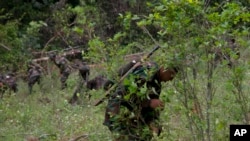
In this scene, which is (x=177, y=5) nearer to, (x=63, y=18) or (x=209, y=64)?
(x=209, y=64)

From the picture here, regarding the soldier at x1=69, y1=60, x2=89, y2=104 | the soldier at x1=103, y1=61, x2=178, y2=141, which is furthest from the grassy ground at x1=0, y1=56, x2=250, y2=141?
the soldier at x1=69, y1=60, x2=89, y2=104

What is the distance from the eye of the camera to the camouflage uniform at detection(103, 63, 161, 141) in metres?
5.18

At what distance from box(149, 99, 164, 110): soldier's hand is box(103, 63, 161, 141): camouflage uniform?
4 cm

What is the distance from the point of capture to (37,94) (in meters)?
14.3

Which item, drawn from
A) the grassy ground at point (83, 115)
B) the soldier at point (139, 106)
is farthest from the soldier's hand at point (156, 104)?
the grassy ground at point (83, 115)

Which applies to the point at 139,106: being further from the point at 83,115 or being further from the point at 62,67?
the point at 62,67

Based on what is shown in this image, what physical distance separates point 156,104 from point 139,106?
155 millimetres

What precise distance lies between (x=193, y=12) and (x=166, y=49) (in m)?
0.39

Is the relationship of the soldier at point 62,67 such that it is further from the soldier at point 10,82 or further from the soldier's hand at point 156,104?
the soldier's hand at point 156,104

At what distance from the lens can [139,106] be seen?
5492 millimetres

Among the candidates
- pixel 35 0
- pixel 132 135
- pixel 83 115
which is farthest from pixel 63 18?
pixel 132 135

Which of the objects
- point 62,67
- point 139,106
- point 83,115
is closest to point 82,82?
point 83,115

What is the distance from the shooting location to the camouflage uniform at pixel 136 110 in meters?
5.18

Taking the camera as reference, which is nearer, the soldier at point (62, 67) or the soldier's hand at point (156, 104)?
the soldier's hand at point (156, 104)
